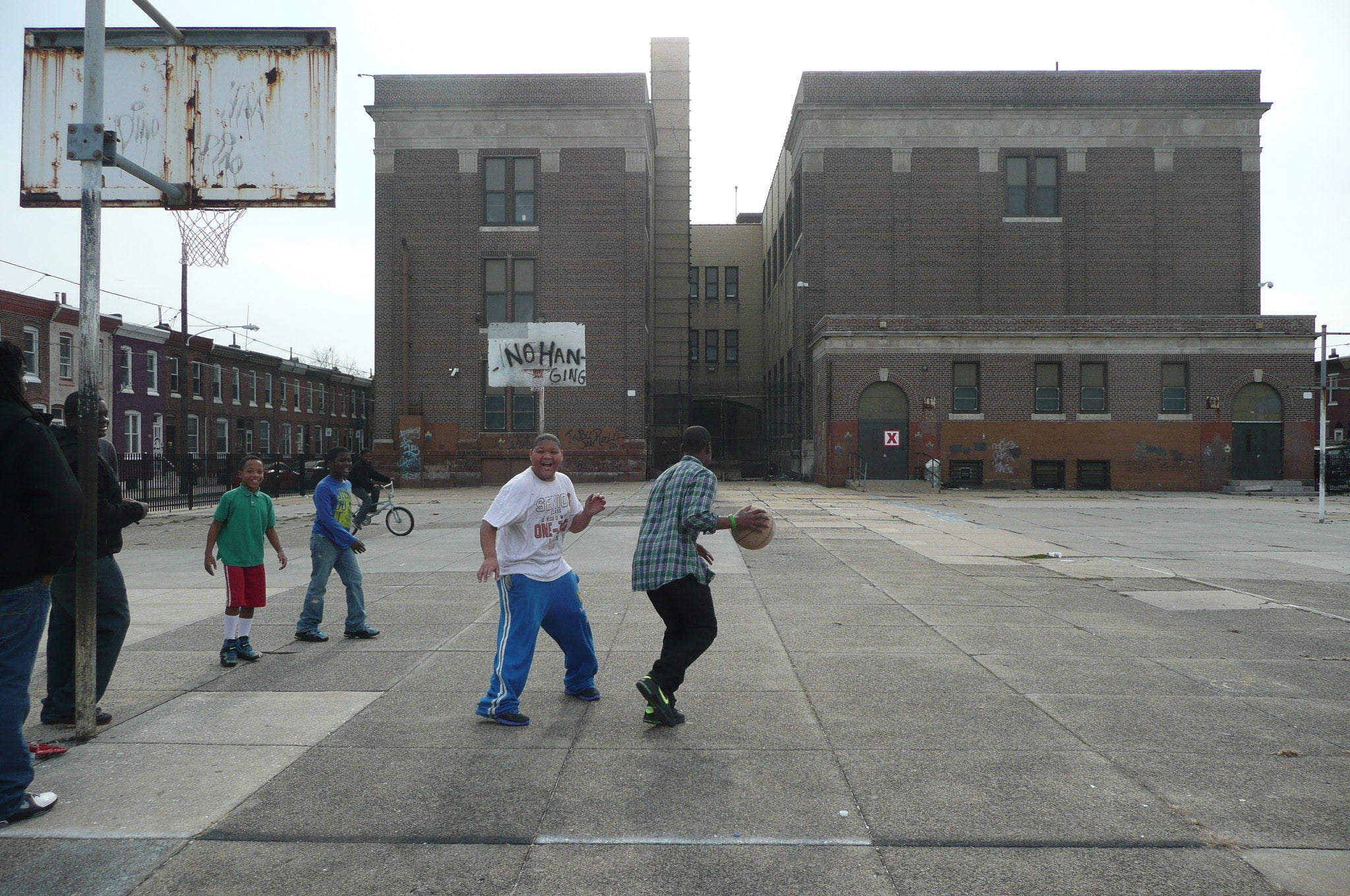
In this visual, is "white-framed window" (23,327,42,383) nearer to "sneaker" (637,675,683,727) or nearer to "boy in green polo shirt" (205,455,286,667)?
"boy in green polo shirt" (205,455,286,667)

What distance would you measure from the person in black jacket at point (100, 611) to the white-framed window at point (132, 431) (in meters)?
42.6

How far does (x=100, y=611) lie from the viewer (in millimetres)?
5531

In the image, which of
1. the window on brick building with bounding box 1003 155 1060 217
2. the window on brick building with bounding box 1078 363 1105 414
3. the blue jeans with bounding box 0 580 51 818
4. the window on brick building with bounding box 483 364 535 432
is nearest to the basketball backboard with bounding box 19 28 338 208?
the blue jeans with bounding box 0 580 51 818

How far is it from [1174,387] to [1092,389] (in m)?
3.32

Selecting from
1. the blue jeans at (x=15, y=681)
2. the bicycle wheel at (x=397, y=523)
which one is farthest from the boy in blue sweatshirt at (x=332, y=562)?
the bicycle wheel at (x=397, y=523)

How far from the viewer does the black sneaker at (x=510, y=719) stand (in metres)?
5.43

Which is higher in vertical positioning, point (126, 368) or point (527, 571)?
point (126, 368)

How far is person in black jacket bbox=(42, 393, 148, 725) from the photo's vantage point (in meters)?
5.39

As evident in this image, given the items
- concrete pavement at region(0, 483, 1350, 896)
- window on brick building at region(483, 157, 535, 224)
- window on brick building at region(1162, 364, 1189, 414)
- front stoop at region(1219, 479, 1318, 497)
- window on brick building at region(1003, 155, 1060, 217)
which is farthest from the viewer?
window on brick building at region(1003, 155, 1060, 217)

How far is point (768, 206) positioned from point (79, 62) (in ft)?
171

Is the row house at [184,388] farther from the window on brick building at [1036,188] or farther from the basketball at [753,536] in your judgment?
the window on brick building at [1036,188]

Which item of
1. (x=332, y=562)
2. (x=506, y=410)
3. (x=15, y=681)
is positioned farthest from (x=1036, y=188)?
(x=15, y=681)

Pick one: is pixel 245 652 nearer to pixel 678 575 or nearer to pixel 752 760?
pixel 678 575

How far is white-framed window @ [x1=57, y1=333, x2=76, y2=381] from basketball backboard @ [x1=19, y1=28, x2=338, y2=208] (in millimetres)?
37374
